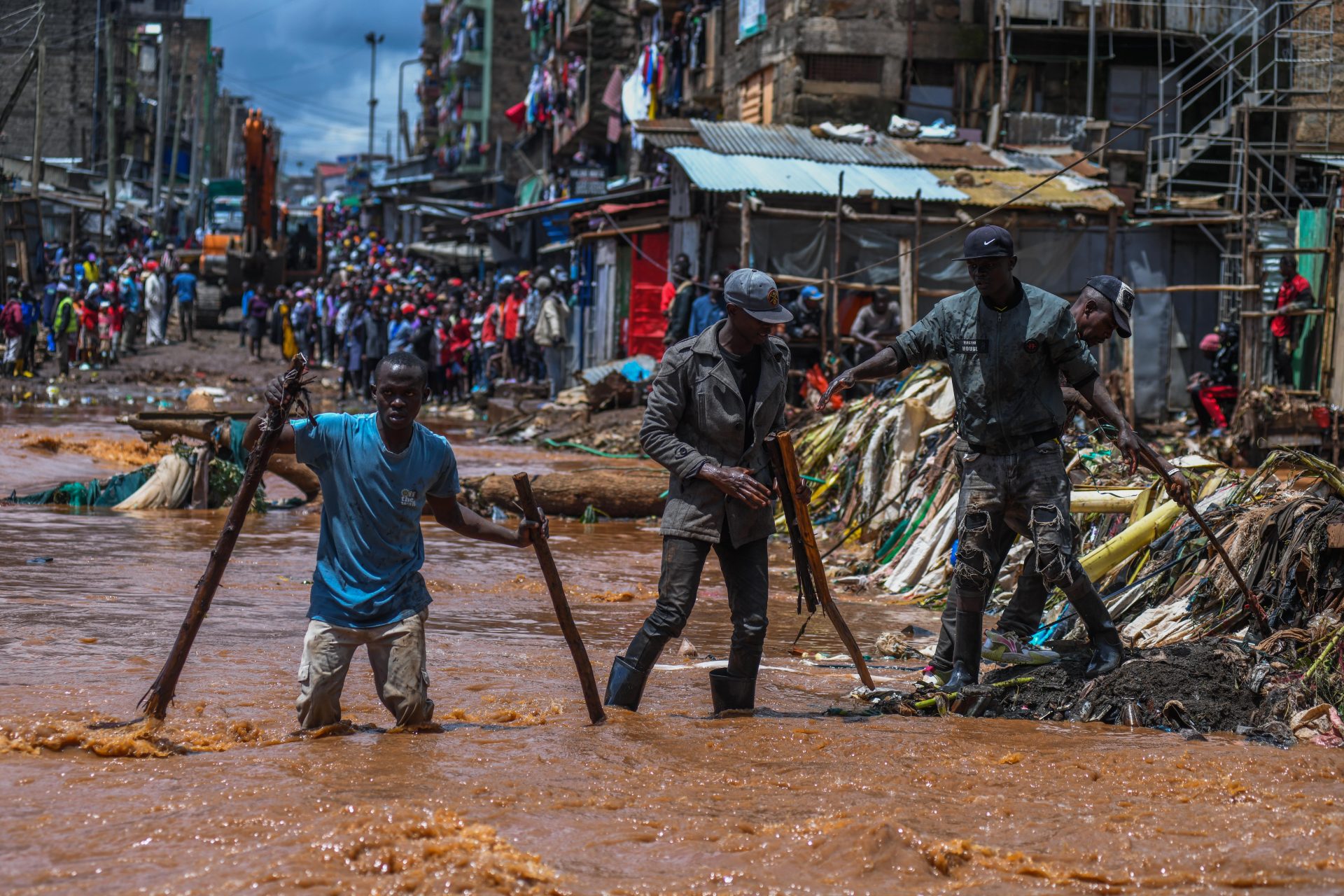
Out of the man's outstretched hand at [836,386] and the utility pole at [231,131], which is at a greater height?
the utility pole at [231,131]

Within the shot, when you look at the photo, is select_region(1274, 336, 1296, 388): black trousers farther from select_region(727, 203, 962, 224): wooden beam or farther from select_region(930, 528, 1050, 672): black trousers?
select_region(930, 528, 1050, 672): black trousers

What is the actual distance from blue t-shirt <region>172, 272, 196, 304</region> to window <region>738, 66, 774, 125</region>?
1427 centimetres

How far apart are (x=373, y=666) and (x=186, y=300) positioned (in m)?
32.1

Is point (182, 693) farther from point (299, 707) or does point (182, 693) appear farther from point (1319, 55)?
point (1319, 55)

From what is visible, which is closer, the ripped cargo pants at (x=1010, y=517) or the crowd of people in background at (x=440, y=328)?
the ripped cargo pants at (x=1010, y=517)

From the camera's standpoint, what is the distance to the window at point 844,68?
2500 centimetres

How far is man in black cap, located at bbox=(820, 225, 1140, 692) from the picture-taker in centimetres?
562

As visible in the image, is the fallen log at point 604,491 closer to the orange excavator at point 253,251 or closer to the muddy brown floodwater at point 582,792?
the muddy brown floodwater at point 582,792

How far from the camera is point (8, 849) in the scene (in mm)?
3551

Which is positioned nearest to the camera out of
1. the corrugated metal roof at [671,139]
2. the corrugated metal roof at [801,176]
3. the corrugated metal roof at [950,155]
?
the corrugated metal roof at [801,176]

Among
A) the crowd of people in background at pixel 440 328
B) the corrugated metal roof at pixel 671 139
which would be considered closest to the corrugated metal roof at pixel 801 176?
the corrugated metal roof at pixel 671 139

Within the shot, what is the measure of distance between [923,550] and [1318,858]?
17.4 ft

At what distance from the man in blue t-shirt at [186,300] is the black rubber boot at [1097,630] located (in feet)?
104

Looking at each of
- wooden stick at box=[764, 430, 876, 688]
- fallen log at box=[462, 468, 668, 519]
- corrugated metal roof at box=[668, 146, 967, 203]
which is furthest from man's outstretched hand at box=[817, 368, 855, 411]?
corrugated metal roof at box=[668, 146, 967, 203]
